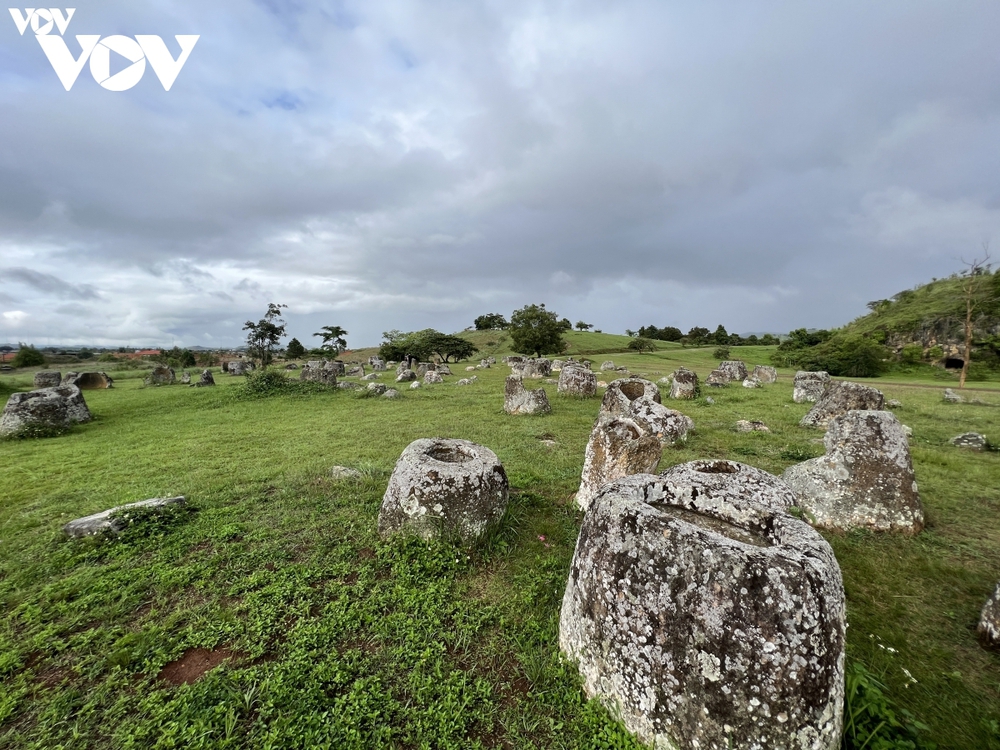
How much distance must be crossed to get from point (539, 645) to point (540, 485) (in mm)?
4219

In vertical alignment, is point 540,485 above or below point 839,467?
below

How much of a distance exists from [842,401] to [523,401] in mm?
10210

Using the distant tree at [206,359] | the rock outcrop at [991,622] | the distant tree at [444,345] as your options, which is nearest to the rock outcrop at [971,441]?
the rock outcrop at [991,622]

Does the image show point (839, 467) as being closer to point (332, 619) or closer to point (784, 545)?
point (784, 545)

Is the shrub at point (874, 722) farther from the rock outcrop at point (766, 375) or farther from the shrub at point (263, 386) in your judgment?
the rock outcrop at point (766, 375)

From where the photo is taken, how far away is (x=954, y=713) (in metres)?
3.26

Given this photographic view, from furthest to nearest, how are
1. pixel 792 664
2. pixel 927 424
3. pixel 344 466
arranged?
pixel 927 424 < pixel 344 466 < pixel 792 664

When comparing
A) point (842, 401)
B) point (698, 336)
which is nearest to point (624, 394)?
point (842, 401)

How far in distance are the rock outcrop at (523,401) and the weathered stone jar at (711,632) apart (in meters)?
12.2

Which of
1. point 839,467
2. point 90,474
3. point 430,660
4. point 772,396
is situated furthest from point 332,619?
point 772,396

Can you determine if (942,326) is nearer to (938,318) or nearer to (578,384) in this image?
(938,318)

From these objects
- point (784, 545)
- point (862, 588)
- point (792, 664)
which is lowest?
point (862, 588)

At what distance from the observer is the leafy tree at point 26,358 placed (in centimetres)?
3931

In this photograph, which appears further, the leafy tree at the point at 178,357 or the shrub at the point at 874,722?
the leafy tree at the point at 178,357
